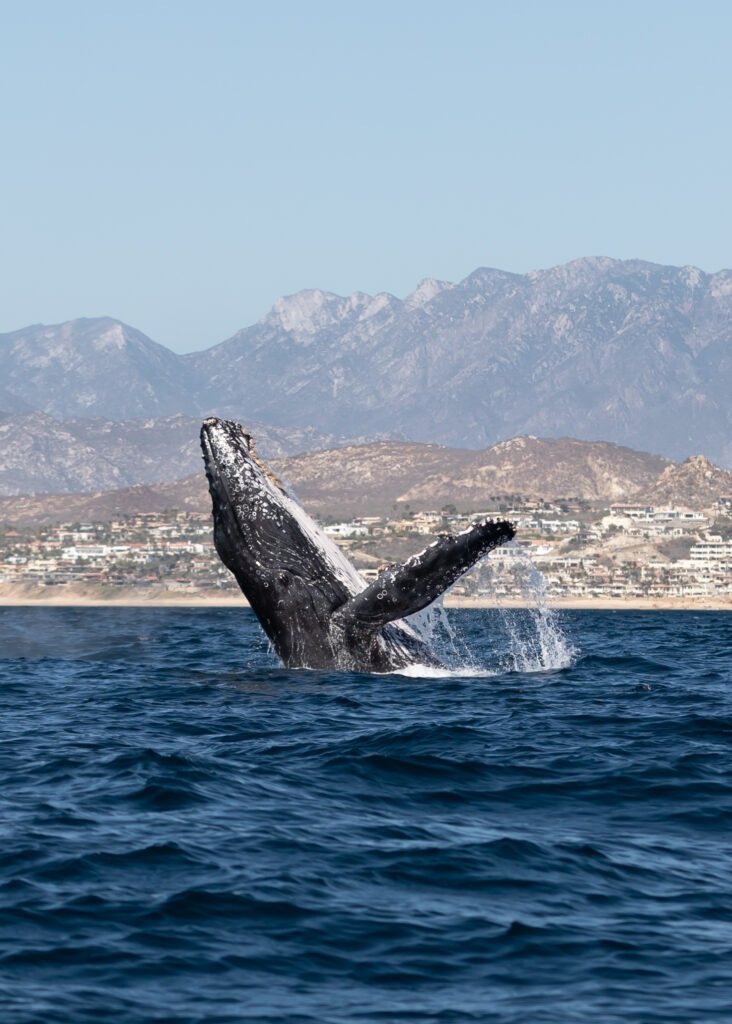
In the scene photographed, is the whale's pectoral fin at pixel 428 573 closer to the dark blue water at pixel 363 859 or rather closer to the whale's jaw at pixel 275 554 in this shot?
the whale's jaw at pixel 275 554

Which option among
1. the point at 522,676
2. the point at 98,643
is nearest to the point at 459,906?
the point at 522,676

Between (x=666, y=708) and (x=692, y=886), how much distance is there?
10478 mm

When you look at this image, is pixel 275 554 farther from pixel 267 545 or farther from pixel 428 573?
pixel 428 573

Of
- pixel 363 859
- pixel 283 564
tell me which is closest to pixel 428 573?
pixel 283 564

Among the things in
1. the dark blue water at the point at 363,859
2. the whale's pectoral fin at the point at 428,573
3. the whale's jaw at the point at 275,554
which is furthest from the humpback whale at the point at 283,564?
the dark blue water at the point at 363,859

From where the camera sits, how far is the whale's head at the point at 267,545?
19766 millimetres

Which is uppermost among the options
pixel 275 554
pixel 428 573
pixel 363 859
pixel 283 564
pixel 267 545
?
pixel 267 545

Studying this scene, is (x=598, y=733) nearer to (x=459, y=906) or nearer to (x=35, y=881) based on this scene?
(x=459, y=906)

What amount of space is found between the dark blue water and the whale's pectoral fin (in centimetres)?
143

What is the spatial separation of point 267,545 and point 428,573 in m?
2.89

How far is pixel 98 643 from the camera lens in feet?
131

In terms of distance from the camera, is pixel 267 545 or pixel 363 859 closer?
pixel 363 859

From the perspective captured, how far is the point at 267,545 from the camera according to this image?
1981cm

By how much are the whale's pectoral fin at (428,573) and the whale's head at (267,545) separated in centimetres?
94
